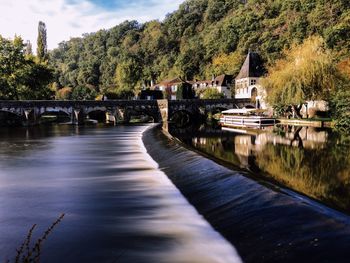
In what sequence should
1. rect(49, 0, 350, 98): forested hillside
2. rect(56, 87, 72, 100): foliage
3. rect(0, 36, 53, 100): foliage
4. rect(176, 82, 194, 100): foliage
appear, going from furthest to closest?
1. rect(56, 87, 72, 100): foliage
2. rect(176, 82, 194, 100): foliage
3. rect(49, 0, 350, 98): forested hillside
4. rect(0, 36, 53, 100): foliage

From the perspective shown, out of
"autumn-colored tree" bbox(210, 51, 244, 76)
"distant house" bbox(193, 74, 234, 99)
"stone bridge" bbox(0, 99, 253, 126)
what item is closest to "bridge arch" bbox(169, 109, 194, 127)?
"stone bridge" bbox(0, 99, 253, 126)

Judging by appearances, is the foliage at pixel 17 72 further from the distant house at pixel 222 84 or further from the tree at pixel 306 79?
the distant house at pixel 222 84

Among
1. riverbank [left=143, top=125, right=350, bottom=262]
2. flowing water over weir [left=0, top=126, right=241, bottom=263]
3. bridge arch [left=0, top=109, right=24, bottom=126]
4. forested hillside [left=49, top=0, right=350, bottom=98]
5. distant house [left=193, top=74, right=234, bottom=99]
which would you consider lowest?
flowing water over weir [left=0, top=126, right=241, bottom=263]

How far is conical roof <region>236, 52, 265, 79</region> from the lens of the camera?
99.6m

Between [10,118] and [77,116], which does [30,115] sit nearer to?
[10,118]

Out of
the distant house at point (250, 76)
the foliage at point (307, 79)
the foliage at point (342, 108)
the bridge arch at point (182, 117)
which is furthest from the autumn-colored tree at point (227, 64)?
the foliage at point (342, 108)

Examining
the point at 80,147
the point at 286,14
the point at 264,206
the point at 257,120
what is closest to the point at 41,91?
the point at 257,120

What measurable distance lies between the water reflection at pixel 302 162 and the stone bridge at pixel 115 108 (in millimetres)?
40201

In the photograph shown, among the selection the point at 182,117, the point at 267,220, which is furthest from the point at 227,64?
the point at 267,220

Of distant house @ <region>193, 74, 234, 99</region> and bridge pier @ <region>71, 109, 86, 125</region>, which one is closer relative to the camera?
bridge pier @ <region>71, 109, 86, 125</region>

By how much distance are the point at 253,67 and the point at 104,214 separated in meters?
89.3

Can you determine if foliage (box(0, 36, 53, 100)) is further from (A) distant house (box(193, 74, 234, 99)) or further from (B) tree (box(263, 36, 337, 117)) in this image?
(A) distant house (box(193, 74, 234, 99))

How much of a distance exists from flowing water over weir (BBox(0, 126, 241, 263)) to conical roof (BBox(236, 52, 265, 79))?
7536 centimetres

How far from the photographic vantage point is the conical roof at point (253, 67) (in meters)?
99.6
